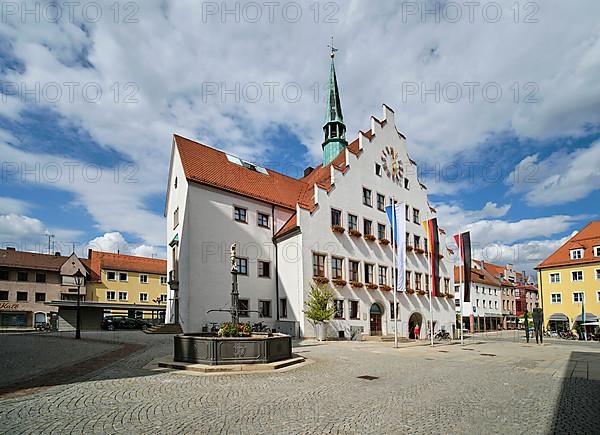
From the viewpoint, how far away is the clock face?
132ft

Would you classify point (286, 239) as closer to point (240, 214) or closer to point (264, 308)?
point (240, 214)

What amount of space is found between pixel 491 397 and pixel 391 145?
33.8m

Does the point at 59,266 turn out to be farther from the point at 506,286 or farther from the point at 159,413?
the point at 506,286

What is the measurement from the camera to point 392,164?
41125mm

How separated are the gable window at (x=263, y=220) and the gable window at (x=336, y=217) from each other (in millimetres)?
5371

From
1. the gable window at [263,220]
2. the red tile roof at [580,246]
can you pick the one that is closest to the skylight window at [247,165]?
the gable window at [263,220]

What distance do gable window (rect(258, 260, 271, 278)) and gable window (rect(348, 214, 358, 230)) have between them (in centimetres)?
756

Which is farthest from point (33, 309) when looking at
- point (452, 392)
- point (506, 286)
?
point (506, 286)

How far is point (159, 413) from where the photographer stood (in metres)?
8.00

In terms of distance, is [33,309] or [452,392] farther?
[33,309]

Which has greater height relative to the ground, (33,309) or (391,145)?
(391,145)

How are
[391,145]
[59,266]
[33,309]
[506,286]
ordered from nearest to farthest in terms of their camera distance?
1. [391,145]
2. [33,309]
3. [59,266]
4. [506,286]

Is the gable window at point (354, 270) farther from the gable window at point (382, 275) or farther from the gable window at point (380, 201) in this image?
the gable window at point (380, 201)

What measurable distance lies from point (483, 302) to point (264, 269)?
5408cm
